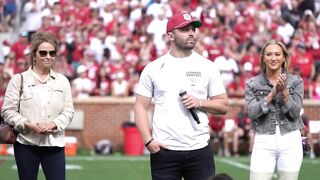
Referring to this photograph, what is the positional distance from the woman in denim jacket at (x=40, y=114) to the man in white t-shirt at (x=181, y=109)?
939mm

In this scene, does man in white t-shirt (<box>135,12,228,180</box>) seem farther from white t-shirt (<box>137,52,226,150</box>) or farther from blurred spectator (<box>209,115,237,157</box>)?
blurred spectator (<box>209,115,237,157</box>)

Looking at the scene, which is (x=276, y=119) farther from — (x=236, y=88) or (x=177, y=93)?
(x=236, y=88)

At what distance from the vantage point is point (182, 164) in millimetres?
7594

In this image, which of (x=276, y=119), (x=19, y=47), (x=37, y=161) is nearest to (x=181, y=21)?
(x=276, y=119)

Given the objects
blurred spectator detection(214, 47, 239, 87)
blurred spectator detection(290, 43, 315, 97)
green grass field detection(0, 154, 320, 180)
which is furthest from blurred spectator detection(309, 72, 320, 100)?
green grass field detection(0, 154, 320, 180)

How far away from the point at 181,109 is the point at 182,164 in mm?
498

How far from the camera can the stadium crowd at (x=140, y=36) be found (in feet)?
70.2

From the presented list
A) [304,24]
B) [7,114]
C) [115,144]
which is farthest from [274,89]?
[304,24]

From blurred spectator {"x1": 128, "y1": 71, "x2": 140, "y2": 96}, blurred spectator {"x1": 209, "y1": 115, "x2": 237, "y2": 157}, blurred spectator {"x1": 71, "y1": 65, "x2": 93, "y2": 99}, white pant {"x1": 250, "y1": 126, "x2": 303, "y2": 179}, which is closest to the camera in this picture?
white pant {"x1": 250, "y1": 126, "x2": 303, "y2": 179}

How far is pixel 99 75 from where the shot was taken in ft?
70.1

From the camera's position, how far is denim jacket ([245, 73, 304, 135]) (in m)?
8.07

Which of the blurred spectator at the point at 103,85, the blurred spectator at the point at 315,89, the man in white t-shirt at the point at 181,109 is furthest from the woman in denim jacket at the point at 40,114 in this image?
the blurred spectator at the point at 315,89

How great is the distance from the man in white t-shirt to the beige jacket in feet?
3.04

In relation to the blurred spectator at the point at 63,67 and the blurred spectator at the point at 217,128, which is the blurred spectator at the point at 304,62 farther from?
the blurred spectator at the point at 63,67
